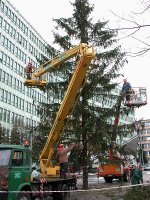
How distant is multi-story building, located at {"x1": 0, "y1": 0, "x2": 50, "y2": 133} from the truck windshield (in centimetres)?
5085

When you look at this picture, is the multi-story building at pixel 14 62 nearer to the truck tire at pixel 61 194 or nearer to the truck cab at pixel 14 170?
the truck tire at pixel 61 194

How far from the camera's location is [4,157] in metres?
11.2

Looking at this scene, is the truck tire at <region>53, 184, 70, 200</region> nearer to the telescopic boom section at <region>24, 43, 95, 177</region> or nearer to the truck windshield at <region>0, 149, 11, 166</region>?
the telescopic boom section at <region>24, 43, 95, 177</region>

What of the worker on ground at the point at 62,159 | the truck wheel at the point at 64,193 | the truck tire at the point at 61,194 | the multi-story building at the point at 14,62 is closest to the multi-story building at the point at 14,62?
the multi-story building at the point at 14,62

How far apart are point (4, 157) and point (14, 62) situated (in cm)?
6241

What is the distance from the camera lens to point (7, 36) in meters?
69.1

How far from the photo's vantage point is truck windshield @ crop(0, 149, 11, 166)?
11055mm

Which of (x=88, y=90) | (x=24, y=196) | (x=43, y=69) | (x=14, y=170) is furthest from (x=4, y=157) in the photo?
(x=88, y=90)

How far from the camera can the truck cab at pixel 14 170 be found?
421 inches

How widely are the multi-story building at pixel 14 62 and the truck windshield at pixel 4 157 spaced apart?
50.9 m

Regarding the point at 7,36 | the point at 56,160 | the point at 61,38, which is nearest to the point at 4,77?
the point at 7,36

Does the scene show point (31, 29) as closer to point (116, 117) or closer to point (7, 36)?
point (7, 36)

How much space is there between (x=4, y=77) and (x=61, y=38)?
47880 millimetres

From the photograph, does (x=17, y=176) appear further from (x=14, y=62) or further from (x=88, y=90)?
(x=14, y=62)
